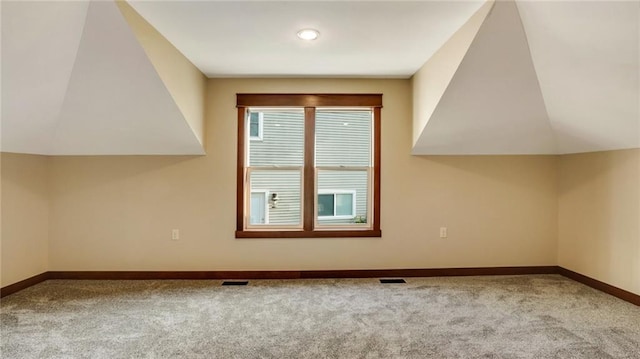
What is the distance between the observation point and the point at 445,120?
337 cm

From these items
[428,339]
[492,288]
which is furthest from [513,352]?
[492,288]

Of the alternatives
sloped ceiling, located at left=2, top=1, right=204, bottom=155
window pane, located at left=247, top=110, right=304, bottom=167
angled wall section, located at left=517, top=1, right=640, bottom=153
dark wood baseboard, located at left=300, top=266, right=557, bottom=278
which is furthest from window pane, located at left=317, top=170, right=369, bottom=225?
angled wall section, located at left=517, top=1, right=640, bottom=153

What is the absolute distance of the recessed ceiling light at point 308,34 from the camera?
103 inches

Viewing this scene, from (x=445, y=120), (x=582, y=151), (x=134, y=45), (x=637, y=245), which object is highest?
(x=134, y=45)

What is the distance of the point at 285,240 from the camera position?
3.80 metres

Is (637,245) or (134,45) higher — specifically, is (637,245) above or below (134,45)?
below

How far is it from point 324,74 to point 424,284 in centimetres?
245

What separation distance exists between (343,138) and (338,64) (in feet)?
2.90

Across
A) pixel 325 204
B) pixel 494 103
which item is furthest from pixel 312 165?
pixel 494 103

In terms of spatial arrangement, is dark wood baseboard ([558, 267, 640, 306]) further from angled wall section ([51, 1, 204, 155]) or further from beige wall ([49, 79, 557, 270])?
angled wall section ([51, 1, 204, 155])

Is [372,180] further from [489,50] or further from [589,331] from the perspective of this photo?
[589,331]

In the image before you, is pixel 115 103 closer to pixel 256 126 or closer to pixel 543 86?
pixel 256 126

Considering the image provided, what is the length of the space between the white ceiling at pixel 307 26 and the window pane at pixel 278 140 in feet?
1.79

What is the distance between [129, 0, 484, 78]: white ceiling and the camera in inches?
89.4
